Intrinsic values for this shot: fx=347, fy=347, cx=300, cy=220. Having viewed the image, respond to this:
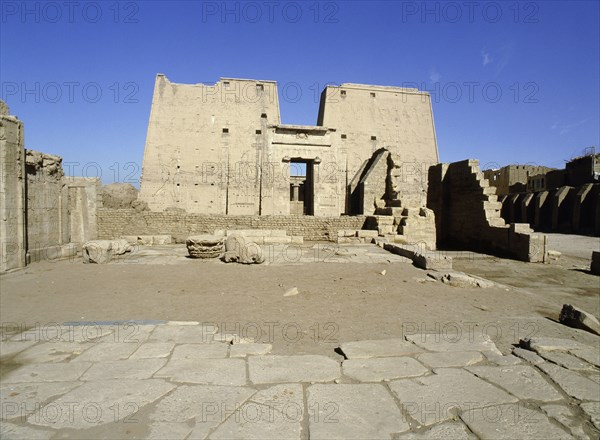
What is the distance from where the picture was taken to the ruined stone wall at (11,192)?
6488 mm

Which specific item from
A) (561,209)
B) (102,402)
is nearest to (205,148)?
(102,402)

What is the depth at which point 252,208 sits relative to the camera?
60.9 feet

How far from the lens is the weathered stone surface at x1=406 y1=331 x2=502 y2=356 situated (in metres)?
2.81

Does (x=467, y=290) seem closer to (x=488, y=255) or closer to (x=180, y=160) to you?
(x=488, y=255)

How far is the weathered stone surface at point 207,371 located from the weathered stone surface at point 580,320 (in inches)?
139

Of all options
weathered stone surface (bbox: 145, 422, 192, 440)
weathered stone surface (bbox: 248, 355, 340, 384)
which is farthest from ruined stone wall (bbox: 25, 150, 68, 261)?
weathered stone surface (bbox: 145, 422, 192, 440)

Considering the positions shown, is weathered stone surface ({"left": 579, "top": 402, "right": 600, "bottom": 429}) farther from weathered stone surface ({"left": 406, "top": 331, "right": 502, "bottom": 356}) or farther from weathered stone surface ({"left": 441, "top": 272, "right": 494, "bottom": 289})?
weathered stone surface ({"left": 441, "top": 272, "right": 494, "bottom": 289})

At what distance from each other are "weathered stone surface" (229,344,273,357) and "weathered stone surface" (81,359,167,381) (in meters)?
0.51

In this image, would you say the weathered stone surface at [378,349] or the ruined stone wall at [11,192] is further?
the ruined stone wall at [11,192]

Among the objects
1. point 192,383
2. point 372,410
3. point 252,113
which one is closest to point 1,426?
point 192,383

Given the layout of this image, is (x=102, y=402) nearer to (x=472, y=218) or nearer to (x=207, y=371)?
(x=207, y=371)

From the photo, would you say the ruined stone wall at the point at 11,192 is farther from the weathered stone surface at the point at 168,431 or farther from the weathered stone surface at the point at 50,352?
the weathered stone surface at the point at 168,431

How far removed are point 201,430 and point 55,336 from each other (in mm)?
2137

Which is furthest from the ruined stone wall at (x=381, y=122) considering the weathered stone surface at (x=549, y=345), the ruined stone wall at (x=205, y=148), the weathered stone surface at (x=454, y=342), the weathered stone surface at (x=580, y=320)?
the weathered stone surface at (x=549, y=345)
